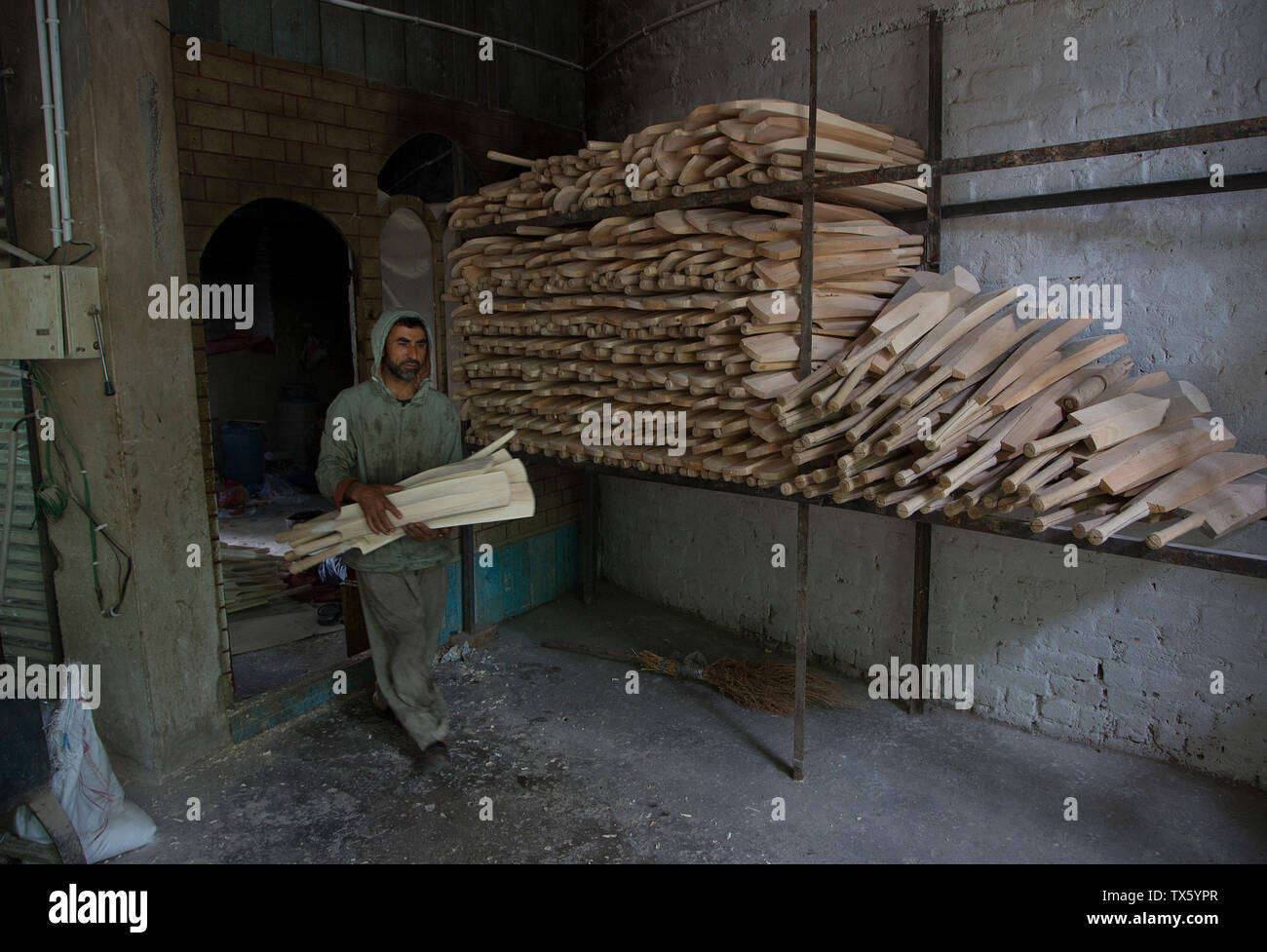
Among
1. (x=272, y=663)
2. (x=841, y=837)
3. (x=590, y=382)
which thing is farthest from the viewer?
(x=272, y=663)

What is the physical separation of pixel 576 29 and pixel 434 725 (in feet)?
18.0

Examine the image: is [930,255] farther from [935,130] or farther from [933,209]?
[935,130]

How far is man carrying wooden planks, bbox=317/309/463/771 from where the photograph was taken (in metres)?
4.68

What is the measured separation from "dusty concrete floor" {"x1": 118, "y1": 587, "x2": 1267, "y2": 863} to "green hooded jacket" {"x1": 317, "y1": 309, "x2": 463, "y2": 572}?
1085 mm

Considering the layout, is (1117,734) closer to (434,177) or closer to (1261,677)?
(1261,677)

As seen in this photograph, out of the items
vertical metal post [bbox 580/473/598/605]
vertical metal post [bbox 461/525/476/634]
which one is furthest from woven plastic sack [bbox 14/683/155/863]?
vertical metal post [bbox 580/473/598/605]

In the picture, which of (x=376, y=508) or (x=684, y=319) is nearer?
(x=376, y=508)

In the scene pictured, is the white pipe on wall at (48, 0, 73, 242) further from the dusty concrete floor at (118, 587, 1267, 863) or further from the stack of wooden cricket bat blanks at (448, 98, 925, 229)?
the dusty concrete floor at (118, 587, 1267, 863)

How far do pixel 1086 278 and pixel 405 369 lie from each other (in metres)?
3.56

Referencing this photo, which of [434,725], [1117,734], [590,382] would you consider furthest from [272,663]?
[1117,734]

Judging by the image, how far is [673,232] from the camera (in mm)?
4523

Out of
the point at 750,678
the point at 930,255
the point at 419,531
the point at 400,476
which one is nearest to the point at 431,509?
the point at 419,531

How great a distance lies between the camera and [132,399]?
4.31 m

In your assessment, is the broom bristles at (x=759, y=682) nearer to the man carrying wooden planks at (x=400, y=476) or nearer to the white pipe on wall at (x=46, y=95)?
the man carrying wooden planks at (x=400, y=476)
